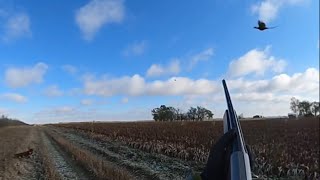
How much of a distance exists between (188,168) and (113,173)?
340 cm

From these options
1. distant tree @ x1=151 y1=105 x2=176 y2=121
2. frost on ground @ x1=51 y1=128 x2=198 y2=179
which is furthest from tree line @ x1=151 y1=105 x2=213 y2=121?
frost on ground @ x1=51 y1=128 x2=198 y2=179

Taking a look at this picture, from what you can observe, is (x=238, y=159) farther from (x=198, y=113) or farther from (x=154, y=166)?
(x=198, y=113)

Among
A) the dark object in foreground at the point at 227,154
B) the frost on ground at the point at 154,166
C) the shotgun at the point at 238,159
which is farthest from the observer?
the frost on ground at the point at 154,166

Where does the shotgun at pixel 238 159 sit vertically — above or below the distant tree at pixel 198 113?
below

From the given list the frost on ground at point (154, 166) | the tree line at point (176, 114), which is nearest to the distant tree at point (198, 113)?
the tree line at point (176, 114)

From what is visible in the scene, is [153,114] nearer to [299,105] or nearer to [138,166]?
[299,105]

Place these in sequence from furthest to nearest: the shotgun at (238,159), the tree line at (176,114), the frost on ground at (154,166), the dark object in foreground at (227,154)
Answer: the tree line at (176,114), the frost on ground at (154,166), the dark object in foreground at (227,154), the shotgun at (238,159)

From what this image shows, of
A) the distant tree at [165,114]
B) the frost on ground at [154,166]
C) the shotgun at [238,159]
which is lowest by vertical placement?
the frost on ground at [154,166]

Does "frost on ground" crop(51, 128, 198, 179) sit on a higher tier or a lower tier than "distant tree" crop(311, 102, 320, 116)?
lower

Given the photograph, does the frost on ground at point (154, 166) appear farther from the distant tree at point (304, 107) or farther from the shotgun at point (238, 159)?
the distant tree at point (304, 107)

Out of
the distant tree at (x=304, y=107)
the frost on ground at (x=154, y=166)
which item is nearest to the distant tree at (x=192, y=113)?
the distant tree at (x=304, y=107)

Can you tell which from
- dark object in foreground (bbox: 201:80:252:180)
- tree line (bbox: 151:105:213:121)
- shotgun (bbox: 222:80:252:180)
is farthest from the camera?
tree line (bbox: 151:105:213:121)

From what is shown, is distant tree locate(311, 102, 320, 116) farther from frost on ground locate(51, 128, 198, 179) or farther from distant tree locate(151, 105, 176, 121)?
frost on ground locate(51, 128, 198, 179)

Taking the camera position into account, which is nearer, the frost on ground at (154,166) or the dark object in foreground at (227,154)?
the dark object in foreground at (227,154)
